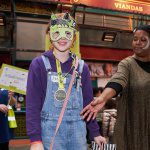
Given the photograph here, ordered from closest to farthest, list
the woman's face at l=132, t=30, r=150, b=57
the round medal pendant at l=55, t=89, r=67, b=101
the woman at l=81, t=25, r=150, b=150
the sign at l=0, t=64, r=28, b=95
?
1. the round medal pendant at l=55, t=89, r=67, b=101
2. the woman at l=81, t=25, r=150, b=150
3. the woman's face at l=132, t=30, r=150, b=57
4. the sign at l=0, t=64, r=28, b=95

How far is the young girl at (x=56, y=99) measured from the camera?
2.62 metres

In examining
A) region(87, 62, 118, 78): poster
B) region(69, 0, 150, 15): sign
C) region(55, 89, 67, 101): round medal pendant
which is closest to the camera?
region(55, 89, 67, 101): round medal pendant

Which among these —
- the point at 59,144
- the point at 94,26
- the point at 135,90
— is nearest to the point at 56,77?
the point at 59,144

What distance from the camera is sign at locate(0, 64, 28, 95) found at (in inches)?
211

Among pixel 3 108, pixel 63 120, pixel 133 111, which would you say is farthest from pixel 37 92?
pixel 3 108

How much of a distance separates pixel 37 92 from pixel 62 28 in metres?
0.54

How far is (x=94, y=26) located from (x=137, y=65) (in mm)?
10129

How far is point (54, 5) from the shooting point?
41.3 feet

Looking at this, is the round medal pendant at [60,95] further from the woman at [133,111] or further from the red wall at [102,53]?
the red wall at [102,53]

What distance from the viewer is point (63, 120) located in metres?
2.64

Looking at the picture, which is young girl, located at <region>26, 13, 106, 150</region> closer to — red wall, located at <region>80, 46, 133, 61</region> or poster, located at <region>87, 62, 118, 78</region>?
red wall, located at <region>80, 46, 133, 61</region>

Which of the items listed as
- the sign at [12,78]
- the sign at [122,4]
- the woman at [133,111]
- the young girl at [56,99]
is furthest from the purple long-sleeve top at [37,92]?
the sign at [122,4]

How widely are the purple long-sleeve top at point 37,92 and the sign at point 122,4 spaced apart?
1085 cm

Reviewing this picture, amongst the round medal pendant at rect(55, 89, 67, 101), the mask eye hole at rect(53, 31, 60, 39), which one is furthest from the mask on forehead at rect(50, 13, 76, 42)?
the round medal pendant at rect(55, 89, 67, 101)
